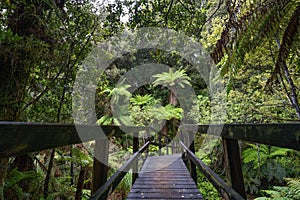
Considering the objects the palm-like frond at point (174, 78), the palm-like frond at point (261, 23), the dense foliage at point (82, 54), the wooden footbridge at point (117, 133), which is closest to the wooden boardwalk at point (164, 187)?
the wooden footbridge at point (117, 133)

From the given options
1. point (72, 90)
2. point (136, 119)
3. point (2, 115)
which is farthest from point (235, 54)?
point (136, 119)

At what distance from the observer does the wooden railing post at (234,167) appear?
3.20 ft

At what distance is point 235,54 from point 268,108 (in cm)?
318

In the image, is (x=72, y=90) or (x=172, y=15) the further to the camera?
(x=72, y=90)

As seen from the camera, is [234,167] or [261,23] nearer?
[234,167]

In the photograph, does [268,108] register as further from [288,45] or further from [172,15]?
[288,45]

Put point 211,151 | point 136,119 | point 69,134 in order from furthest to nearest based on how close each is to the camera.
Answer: point 136,119 < point 211,151 < point 69,134

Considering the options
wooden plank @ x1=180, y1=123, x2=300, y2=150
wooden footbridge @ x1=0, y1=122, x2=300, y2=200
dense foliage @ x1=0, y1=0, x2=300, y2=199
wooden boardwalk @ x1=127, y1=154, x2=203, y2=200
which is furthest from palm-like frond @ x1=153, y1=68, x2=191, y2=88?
wooden plank @ x1=180, y1=123, x2=300, y2=150

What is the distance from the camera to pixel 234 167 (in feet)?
3.26

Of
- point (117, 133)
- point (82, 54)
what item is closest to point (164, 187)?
point (117, 133)

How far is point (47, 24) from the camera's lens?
2469 millimetres

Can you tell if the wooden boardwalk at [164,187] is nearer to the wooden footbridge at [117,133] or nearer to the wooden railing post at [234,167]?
the wooden footbridge at [117,133]

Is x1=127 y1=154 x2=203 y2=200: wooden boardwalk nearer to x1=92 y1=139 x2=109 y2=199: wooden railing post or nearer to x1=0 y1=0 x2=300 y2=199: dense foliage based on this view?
x1=0 y1=0 x2=300 y2=199: dense foliage

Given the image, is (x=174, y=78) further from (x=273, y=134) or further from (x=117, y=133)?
(x=273, y=134)
